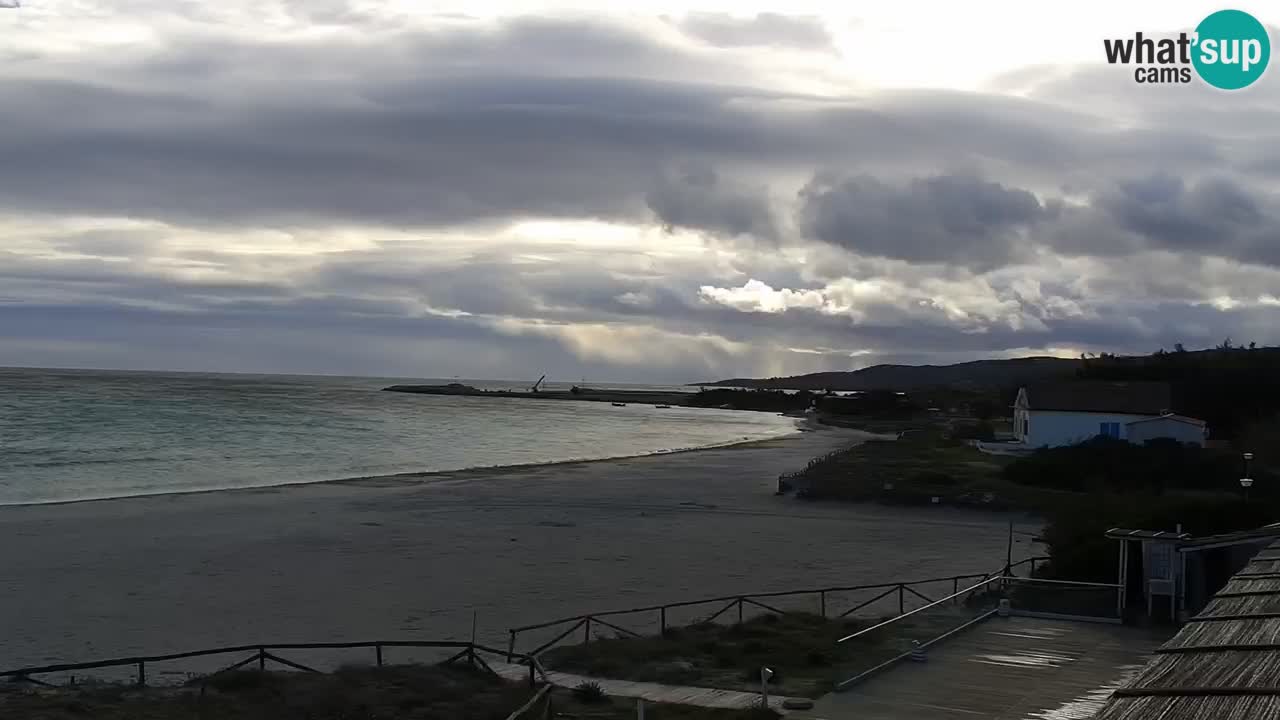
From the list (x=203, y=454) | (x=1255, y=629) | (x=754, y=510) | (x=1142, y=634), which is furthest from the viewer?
(x=203, y=454)

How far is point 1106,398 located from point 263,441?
58907 millimetres

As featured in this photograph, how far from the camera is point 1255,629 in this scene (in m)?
10.6

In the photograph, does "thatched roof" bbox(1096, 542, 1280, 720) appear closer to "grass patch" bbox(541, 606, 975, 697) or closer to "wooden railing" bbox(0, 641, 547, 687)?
"grass patch" bbox(541, 606, 975, 697)

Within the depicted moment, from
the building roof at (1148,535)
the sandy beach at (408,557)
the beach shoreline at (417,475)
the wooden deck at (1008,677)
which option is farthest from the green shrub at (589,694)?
the beach shoreline at (417,475)

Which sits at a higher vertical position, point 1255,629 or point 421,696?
point 1255,629

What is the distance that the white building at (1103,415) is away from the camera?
61.2m

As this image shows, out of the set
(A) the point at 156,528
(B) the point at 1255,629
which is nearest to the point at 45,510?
(A) the point at 156,528

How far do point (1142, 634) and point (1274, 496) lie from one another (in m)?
25.0

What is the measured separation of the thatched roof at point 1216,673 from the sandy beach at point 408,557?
51.1 ft

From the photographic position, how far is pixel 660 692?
745 inches

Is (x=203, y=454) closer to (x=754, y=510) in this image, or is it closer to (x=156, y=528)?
(x=156, y=528)

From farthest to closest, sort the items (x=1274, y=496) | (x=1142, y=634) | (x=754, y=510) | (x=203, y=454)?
(x=203, y=454)
(x=754, y=510)
(x=1274, y=496)
(x=1142, y=634)

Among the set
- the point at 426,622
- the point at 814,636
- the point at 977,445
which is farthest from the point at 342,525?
the point at 977,445

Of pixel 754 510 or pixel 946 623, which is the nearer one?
pixel 946 623
